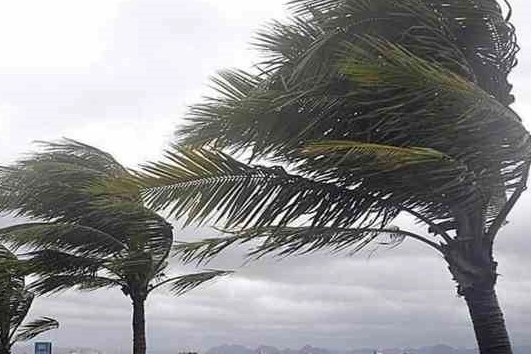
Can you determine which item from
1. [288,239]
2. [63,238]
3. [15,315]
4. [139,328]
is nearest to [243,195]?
[288,239]

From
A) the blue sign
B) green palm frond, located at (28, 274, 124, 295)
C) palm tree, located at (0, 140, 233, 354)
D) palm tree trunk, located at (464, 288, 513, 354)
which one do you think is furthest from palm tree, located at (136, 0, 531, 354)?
the blue sign

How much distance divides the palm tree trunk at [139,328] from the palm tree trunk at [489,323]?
323 inches

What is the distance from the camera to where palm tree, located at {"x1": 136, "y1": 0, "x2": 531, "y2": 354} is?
6.26 m

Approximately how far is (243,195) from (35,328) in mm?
11327

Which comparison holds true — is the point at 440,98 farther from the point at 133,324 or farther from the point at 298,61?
the point at 133,324

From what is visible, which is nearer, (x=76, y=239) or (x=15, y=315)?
(x=76, y=239)

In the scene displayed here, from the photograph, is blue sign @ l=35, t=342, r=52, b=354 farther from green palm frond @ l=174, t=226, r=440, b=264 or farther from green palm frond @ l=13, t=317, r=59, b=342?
green palm frond @ l=174, t=226, r=440, b=264

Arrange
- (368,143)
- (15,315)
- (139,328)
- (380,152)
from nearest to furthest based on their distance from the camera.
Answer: (380,152), (368,143), (139,328), (15,315)

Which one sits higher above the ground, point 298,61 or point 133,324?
point 298,61

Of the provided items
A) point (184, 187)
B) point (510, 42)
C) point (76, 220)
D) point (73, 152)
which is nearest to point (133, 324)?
point (76, 220)

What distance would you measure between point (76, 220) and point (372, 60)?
8022 mm

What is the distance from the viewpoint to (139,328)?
1402 centimetres

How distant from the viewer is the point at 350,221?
24.1 ft

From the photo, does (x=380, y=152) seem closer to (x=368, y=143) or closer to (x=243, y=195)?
(x=368, y=143)
